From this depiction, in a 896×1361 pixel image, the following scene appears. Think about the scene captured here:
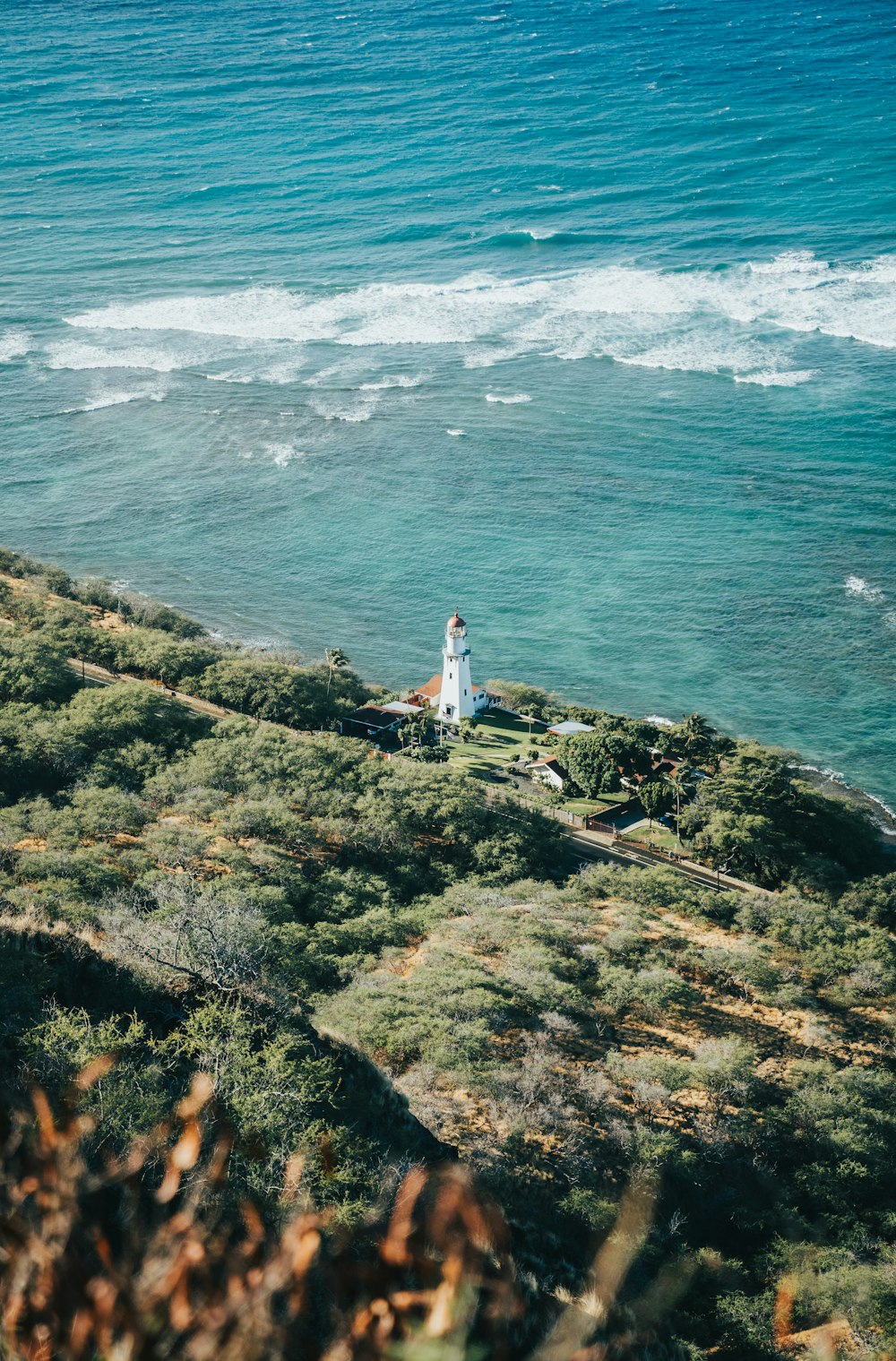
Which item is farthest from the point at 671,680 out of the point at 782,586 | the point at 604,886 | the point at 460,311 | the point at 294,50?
the point at 294,50

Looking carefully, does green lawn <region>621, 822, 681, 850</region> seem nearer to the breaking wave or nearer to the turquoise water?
the turquoise water

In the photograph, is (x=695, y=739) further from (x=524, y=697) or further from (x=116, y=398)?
(x=116, y=398)

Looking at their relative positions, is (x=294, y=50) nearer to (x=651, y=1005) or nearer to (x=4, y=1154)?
(x=651, y=1005)

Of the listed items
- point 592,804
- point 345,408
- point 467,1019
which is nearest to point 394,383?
point 345,408

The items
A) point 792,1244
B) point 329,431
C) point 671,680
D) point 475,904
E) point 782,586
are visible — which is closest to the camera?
point 792,1244

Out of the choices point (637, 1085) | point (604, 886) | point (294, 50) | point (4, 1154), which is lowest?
point (604, 886)
